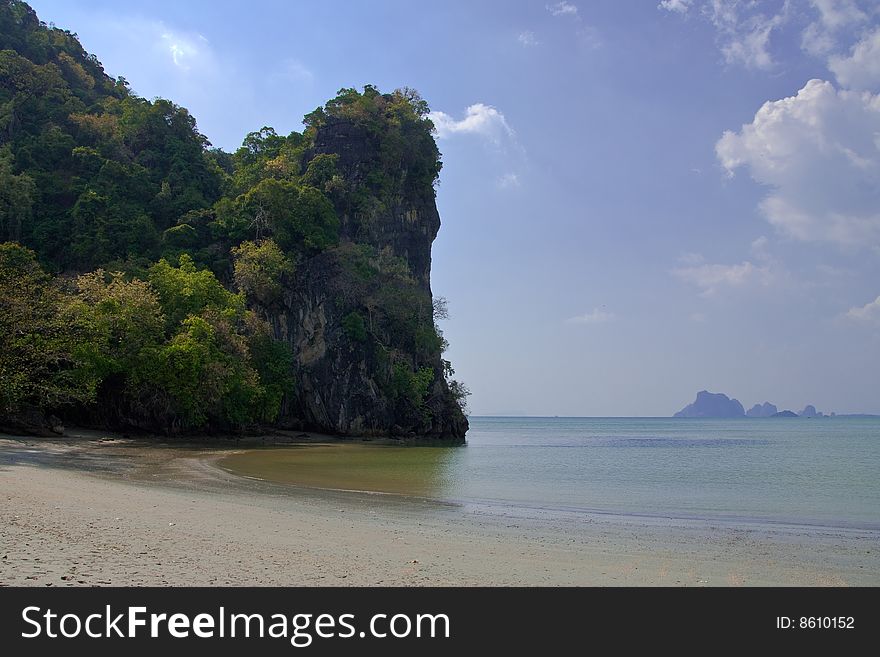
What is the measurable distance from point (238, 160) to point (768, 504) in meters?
68.8

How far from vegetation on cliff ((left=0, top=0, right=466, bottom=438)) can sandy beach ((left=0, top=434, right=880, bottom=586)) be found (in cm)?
2088

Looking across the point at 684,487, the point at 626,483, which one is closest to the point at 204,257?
the point at 626,483

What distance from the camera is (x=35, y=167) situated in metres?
53.9

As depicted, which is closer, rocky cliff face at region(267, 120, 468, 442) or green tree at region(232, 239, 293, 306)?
green tree at region(232, 239, 293, 306)

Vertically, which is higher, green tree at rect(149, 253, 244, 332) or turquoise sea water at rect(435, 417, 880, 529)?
green tree at rect(149, 253, 244, 332)

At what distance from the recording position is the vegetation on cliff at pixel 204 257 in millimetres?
37469

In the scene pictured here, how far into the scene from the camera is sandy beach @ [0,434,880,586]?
287 inches

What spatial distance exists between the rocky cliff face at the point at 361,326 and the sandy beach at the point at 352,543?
116 ft

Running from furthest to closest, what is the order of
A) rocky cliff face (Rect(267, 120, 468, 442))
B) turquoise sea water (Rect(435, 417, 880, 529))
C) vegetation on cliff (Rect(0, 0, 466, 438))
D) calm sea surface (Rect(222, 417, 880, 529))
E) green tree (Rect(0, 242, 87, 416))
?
rocky cliff face (Rect(267, 120, 468, 442)) → vegetation on cliff (Rect(0, 0, 466, 438)) → green tree (Rect(0, 242, 87, 416)) → calm sea surface (Rect(222, 417, 880, 529)) → turquoise sea water (Rect(435, 417, 880, 529))

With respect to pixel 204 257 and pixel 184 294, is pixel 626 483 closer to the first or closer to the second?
pixel 184 294

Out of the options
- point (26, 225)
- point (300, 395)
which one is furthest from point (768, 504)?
point (26, 225)

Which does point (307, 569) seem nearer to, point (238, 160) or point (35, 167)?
point (35, 167)

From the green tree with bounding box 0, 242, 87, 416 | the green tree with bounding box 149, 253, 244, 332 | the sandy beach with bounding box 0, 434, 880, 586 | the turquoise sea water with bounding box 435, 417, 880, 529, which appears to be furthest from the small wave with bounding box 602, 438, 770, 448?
the sandy beach with bounding box 0, 434, 880, 586

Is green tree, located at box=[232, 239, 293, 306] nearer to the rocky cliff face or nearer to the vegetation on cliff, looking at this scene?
the vegetation on cliff
